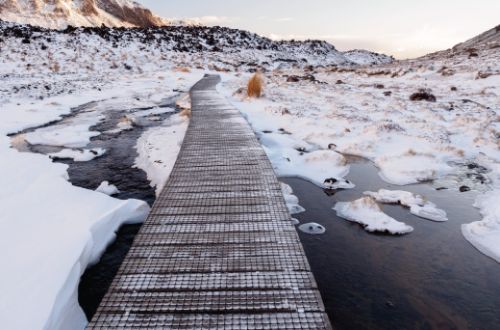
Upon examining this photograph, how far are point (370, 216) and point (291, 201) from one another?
3.74 ft

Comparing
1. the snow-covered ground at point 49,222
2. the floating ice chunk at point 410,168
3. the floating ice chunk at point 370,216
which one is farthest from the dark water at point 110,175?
the floating ice chunk at point 410,168

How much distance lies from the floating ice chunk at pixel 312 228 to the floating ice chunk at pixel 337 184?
1.43 metres

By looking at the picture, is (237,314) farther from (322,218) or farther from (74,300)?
(322,218)

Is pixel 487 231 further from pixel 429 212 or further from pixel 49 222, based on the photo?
pixel 49 222

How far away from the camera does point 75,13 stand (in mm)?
64500

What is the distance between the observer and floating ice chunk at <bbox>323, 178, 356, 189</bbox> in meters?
5.87

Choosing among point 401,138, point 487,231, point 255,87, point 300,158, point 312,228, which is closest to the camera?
point 487,231

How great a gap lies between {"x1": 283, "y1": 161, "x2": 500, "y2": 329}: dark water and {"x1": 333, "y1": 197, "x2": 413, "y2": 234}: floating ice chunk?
0.10m

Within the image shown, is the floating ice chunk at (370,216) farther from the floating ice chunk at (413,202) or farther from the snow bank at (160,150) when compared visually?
the snow bank at (160,150)

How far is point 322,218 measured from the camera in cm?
477

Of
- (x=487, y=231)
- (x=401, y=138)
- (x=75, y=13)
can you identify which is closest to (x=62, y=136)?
(x=401, y=138)

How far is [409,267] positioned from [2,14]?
66.2 metres

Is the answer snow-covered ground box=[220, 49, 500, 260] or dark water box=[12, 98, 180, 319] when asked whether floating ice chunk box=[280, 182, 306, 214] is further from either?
dark water box=[12, 98, 180, 319]

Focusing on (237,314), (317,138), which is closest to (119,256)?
(237,314)
